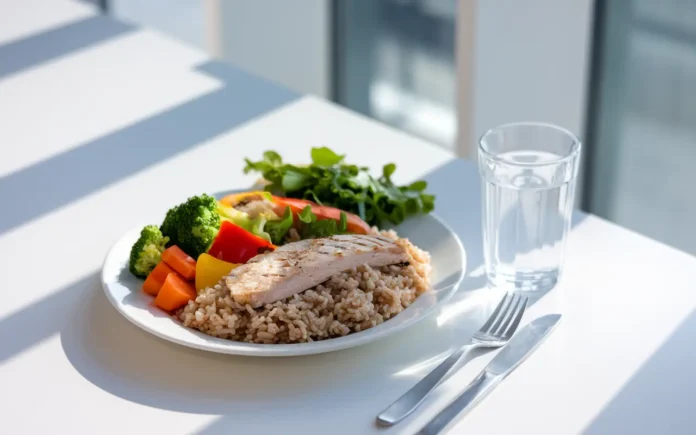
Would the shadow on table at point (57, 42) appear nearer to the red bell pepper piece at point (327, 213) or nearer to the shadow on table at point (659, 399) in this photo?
the red bell pepper piece at point (327, 213)

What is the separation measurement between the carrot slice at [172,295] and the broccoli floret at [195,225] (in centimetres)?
9

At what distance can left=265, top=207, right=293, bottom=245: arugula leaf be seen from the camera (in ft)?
4.65

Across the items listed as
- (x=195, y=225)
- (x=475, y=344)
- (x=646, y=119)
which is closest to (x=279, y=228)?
(x=195, y=225)

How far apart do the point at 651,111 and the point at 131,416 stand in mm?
2376

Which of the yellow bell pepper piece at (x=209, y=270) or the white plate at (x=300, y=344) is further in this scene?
the yellow bell pepper piece at (x=209, y=270)

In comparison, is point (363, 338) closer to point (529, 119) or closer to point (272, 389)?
point (272, 389)

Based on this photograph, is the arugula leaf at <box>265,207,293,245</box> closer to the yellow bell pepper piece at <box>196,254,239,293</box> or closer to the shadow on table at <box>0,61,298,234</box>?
the yellow bell pepper piece at <box>196,254,239,293</box>

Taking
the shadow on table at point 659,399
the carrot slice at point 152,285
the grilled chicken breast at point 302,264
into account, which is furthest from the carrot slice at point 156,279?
the shadow on table at point 659,399

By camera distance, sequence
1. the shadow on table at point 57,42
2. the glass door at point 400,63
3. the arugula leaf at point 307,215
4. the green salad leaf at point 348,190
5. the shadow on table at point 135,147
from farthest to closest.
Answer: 1. the glass door at point 400,63
2. the shadow on table at point 57,42
3. the shadow on table at point 135,147
4. the green salad leaf at point 348,190
5. the arugula leaf at point 307,215

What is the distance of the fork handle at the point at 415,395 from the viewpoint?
1.10m

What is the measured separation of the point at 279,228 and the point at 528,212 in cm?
39

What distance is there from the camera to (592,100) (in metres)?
3.17

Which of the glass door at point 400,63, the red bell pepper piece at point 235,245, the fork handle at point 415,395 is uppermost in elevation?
the red bell pepper piece at point 235,245

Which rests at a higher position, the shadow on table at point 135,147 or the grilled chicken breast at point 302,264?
the grilled chicken breast at point 302,264
